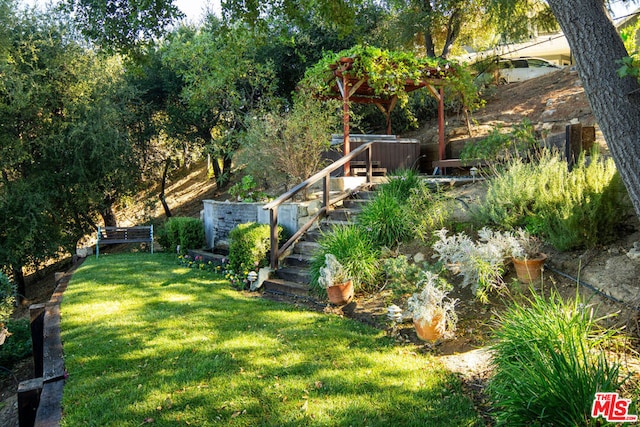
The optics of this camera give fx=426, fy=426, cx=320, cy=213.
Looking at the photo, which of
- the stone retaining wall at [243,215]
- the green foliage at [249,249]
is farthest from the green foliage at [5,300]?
the stone retaining wall at [243,215]

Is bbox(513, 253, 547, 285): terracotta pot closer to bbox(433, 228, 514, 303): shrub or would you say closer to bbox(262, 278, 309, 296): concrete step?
bbox(433, 228, 514, 303): shrub

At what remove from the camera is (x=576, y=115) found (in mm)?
10977

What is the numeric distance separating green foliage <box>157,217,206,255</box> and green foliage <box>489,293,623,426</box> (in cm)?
787

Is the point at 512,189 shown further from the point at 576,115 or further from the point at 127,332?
the point at 576,115

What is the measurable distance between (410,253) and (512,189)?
4.48ft

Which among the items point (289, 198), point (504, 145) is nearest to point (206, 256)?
point (289, 198)

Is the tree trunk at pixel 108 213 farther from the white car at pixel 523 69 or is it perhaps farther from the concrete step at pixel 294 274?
the white car at pixel 523 69

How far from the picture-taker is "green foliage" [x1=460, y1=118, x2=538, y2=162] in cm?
638

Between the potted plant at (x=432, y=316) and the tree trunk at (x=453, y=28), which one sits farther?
the tree trunk at (x=453, y=28)

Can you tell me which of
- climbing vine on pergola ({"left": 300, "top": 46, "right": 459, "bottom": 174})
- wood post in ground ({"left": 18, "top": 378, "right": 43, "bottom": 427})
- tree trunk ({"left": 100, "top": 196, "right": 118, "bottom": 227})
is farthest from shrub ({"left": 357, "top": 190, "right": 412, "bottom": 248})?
tree trunk ({"left": 100, "top": 196, "right": 118, "bottom": 227})

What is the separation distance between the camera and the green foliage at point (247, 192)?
8875mm

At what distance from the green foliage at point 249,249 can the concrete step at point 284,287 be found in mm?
473

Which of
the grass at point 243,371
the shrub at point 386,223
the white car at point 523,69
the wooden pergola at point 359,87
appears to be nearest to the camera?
the grass at point 243,371

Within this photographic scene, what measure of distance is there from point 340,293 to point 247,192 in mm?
5205
